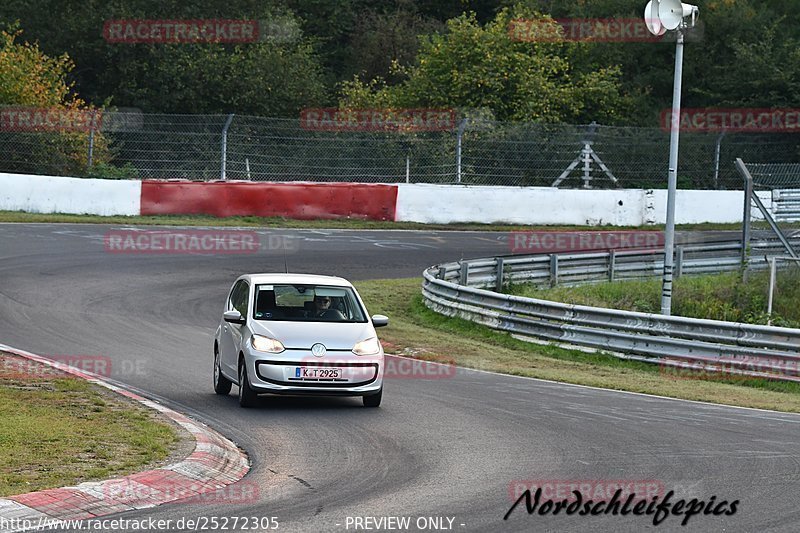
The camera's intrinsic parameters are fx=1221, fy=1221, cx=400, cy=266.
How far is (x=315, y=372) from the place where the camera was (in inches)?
516

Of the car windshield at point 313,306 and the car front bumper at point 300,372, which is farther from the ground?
the car windshield at point 313,306

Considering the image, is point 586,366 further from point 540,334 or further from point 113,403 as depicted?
point 113,403

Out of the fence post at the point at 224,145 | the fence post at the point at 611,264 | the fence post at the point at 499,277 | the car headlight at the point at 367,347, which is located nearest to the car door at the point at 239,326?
the car headlight at the point at 367,347

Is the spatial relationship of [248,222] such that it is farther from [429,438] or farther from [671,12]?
[429,438]

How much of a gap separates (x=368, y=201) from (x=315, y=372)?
21.6m

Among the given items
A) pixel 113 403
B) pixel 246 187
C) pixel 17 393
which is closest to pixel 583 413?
pixel 113 403

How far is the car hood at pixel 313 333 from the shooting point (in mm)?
13211

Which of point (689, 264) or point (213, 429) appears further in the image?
point (689, 264)

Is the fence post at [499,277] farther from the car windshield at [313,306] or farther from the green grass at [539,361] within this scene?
the car windshield at [313,306]

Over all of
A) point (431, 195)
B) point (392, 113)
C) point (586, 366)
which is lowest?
point (586, 366)

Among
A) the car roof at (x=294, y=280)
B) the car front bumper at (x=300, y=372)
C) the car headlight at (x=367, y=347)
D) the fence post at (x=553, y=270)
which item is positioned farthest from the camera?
the fence post at (x=553, y=270)

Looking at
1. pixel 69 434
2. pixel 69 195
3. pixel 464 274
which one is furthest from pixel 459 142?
pixel 69 434

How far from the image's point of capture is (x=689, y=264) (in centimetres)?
2845

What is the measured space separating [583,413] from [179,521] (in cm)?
641
